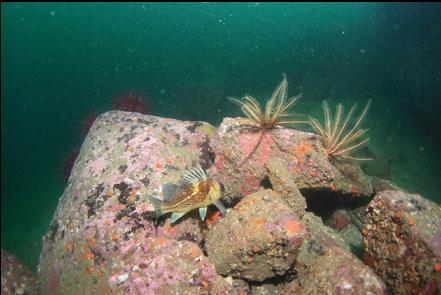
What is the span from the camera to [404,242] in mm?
3092

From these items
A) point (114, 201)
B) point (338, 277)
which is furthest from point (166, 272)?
point (338, 277)

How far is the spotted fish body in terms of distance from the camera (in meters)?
3.91

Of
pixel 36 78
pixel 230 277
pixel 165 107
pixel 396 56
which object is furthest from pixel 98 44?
pixel 230 277

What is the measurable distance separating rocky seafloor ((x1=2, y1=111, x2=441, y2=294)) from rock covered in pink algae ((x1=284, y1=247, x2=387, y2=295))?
0.01m

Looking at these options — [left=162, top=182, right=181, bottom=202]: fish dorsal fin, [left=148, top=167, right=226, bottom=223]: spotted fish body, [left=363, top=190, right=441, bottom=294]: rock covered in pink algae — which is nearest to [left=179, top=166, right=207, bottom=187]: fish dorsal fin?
[left=148, top=167, right=226, bottom=223]: spotted fish body

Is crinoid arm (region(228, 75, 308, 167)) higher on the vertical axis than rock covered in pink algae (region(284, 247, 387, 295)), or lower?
higher

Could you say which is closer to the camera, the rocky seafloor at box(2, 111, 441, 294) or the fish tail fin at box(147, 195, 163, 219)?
the rocky seafloor at box(2, 111, 441, 294)

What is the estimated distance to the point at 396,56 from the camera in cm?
1531

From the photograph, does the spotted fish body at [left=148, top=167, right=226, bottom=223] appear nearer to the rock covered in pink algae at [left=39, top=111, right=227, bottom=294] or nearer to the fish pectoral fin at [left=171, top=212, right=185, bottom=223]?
the fish pectoral fin at [left=171, top=212, right=185, bottom=223]

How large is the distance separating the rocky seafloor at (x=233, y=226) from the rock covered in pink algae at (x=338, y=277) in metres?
0.01

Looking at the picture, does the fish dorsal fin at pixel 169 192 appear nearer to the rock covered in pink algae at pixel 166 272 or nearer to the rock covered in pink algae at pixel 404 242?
the rock covered in pink algae at pixel 166 272

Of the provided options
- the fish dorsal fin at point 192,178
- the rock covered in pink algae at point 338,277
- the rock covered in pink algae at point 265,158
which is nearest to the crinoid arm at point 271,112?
the rock covered in pink algae at point 265,158

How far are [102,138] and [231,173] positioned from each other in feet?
8.69

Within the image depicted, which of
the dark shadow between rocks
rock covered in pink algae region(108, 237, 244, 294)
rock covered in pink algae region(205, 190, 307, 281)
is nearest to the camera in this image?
rock covered in pink algae region(205, 190, 307, 281)
